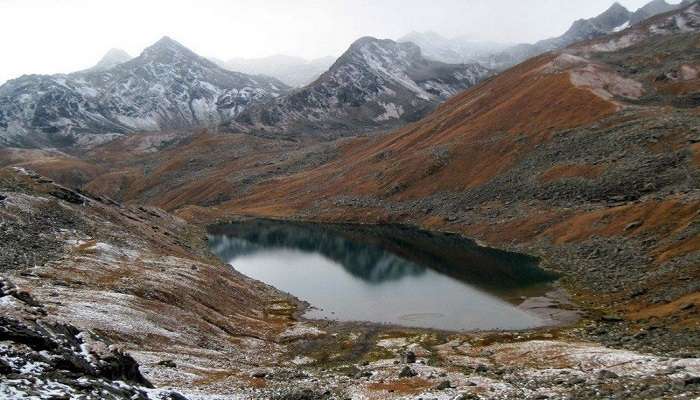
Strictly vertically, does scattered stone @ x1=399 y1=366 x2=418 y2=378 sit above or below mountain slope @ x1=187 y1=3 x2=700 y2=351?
below

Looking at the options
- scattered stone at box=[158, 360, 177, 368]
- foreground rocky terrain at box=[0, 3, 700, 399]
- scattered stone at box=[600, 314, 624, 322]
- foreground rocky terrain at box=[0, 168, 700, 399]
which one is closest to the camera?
foreground rocky terrain at box=[0, 168, 700, 399]

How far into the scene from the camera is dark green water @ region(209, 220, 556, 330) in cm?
8425

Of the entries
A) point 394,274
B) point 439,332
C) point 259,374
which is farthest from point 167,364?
point 394,274

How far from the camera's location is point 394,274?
4466 inches

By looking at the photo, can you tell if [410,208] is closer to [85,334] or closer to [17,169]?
[17,169]

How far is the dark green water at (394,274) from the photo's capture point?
8425cm

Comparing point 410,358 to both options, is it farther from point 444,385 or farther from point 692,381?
point 692,381

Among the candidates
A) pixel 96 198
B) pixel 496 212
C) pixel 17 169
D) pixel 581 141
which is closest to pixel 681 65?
pixel 581 141

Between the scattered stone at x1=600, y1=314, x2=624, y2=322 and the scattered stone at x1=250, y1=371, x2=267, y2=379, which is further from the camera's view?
the scattered stone at x1=600, y1=314, x2=624, y2=322

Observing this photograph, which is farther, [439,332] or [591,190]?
[591,190]

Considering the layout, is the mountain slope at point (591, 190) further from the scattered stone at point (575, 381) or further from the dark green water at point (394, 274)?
the scattered stone at point (575, 381)

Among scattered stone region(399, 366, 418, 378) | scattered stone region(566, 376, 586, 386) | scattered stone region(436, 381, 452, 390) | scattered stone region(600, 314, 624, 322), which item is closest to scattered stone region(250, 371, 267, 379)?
scattered stone region(399, 366, 418, 378)

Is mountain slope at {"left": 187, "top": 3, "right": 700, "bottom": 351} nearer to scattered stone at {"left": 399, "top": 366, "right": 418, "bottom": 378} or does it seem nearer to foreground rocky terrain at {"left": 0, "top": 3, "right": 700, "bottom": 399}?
foreground rocky terrain at {"left": 0, "top": 3, "right": 700, "bottom": 399}

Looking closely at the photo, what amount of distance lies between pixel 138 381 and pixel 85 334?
4659mm
